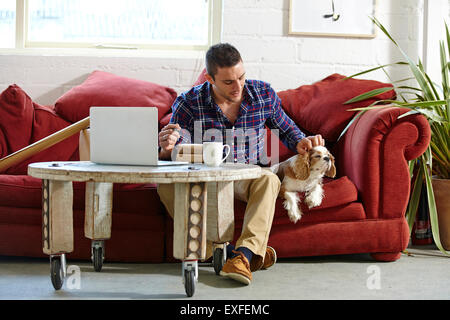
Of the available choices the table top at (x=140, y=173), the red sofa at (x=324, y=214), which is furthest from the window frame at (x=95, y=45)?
the table top at (x=140, y=173)

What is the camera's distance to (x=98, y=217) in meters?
2.25

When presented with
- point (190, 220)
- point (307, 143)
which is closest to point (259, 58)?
point (307, 143)

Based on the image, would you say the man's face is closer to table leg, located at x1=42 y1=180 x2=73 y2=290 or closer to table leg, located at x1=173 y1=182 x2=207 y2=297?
table leg, located at x1=173 y1=182 x2=207 y2=297

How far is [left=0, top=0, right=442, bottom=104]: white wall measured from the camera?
338cm

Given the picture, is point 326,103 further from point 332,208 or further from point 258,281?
point 258,281

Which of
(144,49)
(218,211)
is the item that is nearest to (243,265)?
(218,211)

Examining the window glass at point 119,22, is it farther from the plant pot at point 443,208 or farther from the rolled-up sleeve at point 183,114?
the plant pot at point 443,208

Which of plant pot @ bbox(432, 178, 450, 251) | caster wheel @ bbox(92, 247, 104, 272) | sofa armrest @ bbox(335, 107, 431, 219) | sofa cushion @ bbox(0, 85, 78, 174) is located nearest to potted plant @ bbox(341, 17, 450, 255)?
plant pot @ bbox(432, 178, 450, 251)

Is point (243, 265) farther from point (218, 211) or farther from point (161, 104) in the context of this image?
point (161, 104)

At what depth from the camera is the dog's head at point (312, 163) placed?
7.89 feet

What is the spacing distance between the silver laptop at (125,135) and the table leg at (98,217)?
1.04ft

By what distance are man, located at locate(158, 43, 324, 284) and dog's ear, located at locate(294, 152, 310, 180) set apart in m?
0.03

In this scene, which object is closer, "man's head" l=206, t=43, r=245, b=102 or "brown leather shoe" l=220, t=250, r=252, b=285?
"brown leather shoe" l=220, t=250, r=252, b=285
